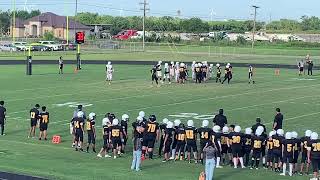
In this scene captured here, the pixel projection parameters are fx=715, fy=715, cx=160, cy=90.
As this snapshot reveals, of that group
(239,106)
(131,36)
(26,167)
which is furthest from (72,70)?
(131,36)

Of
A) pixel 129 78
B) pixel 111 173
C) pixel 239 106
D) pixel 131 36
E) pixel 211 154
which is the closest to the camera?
pixel 211 154

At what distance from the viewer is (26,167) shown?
67.1 feet

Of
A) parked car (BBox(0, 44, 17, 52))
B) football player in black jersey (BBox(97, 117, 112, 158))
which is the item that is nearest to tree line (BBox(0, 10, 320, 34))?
parked car (BBox(0, 44, 17, 52))

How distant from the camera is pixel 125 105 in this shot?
35.9m

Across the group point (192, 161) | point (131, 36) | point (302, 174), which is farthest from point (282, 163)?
point (131, 36)

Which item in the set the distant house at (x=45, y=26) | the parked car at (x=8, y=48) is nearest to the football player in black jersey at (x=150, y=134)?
the parked car at (x=8, y=48)

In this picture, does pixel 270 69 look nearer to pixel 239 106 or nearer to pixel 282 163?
pixel 239 106

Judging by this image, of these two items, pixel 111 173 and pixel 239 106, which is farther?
pixel 239 106

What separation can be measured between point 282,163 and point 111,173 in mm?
5086

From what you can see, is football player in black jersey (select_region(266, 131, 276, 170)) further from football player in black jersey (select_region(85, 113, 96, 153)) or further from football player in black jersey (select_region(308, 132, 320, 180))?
football player in black jersey (select_region(85, 113, 96, 153))

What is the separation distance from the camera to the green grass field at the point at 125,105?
2073 centimetres

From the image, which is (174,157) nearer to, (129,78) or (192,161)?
(192,161)

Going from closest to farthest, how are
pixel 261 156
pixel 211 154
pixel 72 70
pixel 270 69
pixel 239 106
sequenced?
pixel 211 154, pixel 261 156, pixel 239 106, pixel 72 70, pixel 270 69

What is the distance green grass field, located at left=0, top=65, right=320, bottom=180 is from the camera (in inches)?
816
